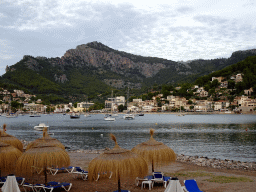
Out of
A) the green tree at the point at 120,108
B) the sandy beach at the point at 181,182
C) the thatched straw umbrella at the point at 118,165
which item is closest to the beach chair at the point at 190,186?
the thatched straw umbrella at the point at 118,165

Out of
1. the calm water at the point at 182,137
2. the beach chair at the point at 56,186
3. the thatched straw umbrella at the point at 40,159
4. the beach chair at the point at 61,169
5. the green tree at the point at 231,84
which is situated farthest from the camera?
the green tree at the point at 231,84

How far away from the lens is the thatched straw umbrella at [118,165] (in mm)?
7012

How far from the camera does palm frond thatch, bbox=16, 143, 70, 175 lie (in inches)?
312

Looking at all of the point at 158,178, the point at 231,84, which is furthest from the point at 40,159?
the point at 231,84

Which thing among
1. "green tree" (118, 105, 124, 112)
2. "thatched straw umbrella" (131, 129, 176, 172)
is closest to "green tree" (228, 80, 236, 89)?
"green tree" (118, 105, 124, 112)

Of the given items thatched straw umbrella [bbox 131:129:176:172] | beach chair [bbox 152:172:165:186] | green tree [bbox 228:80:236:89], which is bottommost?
beach chair [bbox 152:172:165:186]

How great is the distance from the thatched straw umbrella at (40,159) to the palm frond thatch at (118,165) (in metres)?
1.55

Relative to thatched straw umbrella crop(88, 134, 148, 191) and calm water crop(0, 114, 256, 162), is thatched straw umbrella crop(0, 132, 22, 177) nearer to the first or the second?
thatched straw umbrella crop(88, 134, 148, 191)

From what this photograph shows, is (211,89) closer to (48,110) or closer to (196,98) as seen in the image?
(196,98)

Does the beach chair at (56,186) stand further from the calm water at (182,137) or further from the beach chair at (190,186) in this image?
the calm water at (182,137)

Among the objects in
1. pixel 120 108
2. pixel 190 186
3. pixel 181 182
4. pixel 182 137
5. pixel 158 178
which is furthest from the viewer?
pixel 120 108

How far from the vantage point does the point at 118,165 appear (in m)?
7.01

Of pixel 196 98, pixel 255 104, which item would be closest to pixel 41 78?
pixel 196 98

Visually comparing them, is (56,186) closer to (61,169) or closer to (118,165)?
(118,165)
